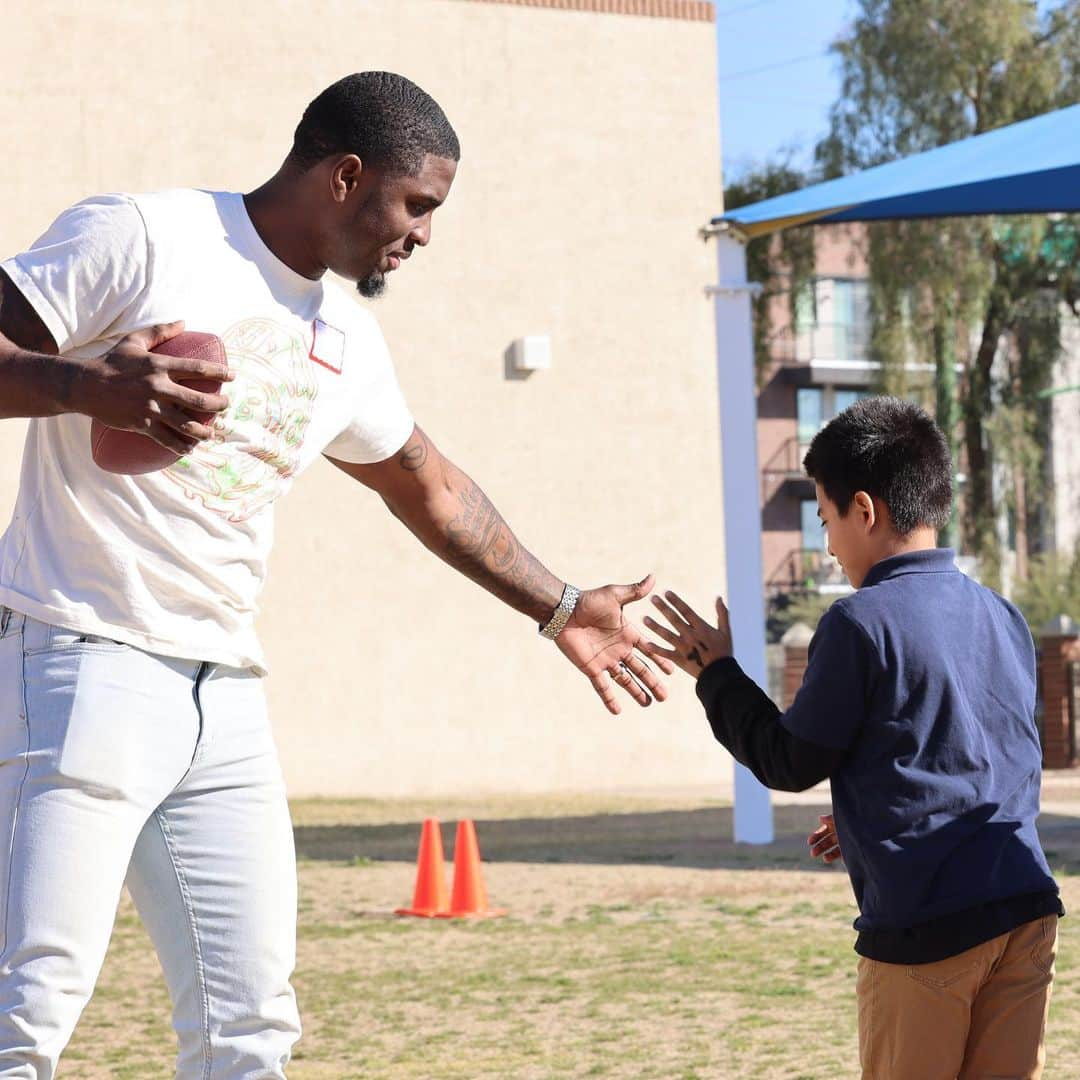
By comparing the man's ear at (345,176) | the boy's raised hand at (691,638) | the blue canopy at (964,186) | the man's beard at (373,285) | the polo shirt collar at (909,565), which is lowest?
the boy's raised hand at (691,638)

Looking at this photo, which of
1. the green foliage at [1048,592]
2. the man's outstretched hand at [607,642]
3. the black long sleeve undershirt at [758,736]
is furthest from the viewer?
the green foliage at [1048,592]

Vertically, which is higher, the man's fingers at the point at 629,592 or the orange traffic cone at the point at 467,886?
the man's fingers at the point at 629,592

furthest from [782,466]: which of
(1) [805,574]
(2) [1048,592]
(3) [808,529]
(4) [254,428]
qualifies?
(4) [254,428]

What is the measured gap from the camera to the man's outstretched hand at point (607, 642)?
4.14 meters

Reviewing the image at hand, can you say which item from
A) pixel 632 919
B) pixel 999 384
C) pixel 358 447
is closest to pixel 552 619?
pixel 358 447

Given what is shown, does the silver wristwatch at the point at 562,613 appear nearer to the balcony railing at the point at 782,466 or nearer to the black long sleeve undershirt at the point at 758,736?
the black long sleeve undershirt at the point at 758,736

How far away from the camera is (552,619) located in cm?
414

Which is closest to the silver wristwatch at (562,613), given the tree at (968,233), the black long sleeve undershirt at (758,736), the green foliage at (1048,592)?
the black long sleeve undershirt at (758,736)

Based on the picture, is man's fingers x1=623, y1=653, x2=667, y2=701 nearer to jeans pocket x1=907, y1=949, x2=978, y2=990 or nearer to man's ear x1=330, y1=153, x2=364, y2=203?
jeans pocket x1=907, y1=949, x2=978, y2=990

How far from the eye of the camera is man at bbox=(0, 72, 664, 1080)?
114 inches

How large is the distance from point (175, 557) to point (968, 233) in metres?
22.2

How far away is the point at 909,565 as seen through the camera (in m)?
3.30

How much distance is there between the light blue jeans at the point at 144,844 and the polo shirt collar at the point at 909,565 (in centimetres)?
110

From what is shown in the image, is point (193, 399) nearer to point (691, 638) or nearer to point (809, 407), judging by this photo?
point (691, 638)
